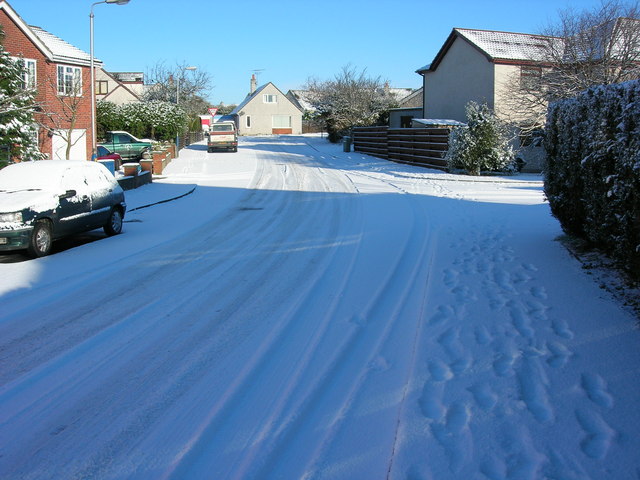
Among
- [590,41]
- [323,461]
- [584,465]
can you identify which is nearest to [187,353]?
[323,461]

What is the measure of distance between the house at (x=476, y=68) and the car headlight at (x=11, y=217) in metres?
24.9

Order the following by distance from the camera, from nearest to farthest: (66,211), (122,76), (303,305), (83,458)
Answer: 1. (83,458)
2. (303,305)
3. (66,211)
4. (122,76)

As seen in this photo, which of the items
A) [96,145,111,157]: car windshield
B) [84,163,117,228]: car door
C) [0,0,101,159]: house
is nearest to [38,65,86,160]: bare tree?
[0,0,101,159]: house

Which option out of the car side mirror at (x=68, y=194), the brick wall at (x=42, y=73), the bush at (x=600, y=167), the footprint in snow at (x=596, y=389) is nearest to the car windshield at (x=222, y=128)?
the brick wall at (x=42, y=73)

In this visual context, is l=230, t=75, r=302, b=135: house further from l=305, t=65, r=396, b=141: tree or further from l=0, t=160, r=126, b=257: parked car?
l=0, t=160, r=126, b=257: parked car

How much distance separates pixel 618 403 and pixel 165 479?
313 centimetres

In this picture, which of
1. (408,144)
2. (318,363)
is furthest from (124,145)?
(318,363)

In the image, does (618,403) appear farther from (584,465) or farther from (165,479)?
(165,479)

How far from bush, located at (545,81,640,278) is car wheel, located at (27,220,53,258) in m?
8.59

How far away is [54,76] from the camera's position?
105 feet

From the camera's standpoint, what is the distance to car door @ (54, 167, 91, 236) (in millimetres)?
11506

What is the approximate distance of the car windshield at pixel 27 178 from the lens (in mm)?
11602

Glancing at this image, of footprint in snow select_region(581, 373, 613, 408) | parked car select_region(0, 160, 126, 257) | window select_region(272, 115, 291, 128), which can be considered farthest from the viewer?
window select_region(272, 115, 291, 128)

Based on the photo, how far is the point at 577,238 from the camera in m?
10.1
